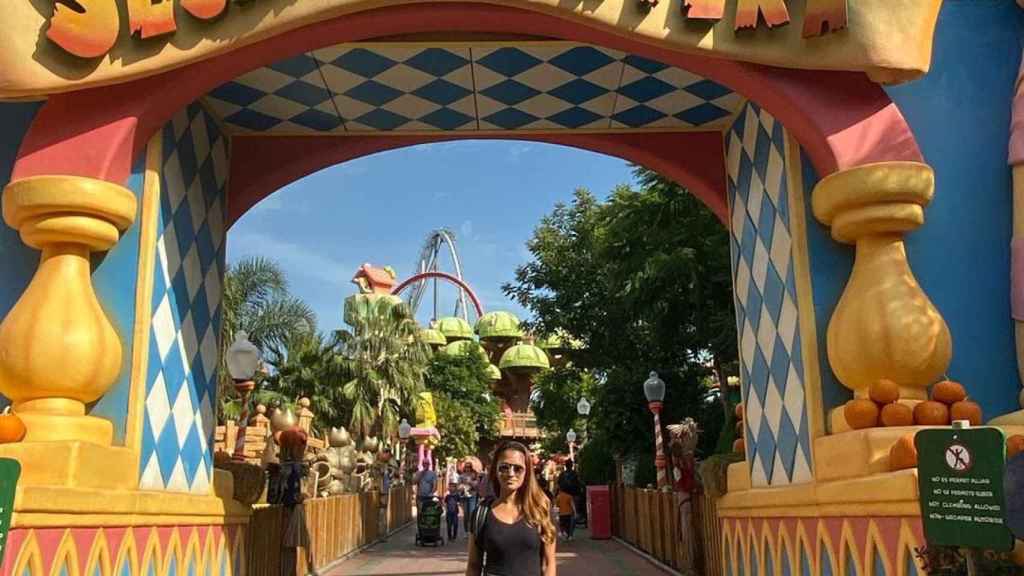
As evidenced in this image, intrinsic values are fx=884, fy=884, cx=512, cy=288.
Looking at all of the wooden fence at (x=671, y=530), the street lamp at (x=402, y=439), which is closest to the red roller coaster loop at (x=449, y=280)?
the street lamp at (x=402, y=439)

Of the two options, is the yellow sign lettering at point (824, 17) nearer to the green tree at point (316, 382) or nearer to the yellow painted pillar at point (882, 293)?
the yellow painted pillar at point (882, 293)

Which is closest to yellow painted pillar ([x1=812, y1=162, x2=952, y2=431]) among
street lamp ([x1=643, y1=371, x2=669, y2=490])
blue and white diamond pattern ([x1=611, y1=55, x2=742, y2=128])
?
blue and white diamond pattern ([x1=611, y1=55, x2=742, y2=128])

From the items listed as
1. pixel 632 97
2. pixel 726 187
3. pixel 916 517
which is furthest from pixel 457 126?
pixel 916 517

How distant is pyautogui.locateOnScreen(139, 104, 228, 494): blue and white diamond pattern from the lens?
231 inches

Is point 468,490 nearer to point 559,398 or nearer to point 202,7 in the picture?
point 559,398

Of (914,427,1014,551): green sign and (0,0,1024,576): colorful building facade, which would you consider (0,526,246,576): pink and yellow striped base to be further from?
(914,427,1014,551): green sign

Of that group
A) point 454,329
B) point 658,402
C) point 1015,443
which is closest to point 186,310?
point 1015,443

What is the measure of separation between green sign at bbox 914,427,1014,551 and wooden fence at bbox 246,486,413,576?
Result: 5835 mm

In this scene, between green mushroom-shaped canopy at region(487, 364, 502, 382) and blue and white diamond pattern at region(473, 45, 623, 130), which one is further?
green mushroom-shaped canopy at region(487, 364, 502, 382)

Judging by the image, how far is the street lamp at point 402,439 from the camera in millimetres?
22766

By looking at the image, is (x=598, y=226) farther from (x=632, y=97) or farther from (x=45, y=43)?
(x=45, y=43)

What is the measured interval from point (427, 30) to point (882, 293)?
3.17 m

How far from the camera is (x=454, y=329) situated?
61.0 m

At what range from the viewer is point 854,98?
543cm
